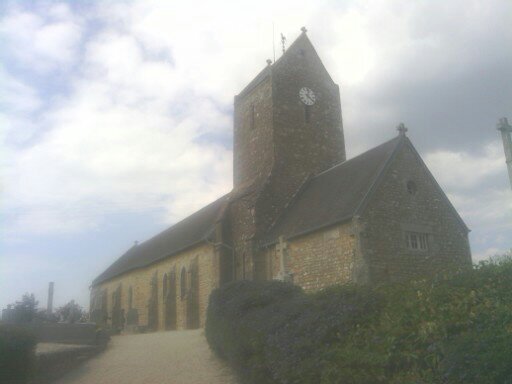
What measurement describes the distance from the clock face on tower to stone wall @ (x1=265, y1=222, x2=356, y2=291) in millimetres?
9663

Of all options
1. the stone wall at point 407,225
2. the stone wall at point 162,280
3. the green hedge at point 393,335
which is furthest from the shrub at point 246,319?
the stone wall at point 162,280

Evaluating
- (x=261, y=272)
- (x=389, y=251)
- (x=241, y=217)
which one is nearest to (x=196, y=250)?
(x=241, y=217)

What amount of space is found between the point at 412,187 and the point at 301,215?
4.98 meters

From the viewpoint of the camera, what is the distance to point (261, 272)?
22.5m

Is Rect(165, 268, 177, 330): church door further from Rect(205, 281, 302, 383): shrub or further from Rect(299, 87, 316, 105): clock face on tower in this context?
Rect(205, 281, 302, 383): shrub

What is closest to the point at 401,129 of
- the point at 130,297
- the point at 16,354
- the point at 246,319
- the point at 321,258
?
the point at 321,258

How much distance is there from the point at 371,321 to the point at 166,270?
24.2 meters

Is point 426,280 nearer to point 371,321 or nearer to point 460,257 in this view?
point 371,321

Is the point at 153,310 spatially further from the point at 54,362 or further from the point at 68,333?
the point at 54,362

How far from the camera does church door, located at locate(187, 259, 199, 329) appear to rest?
2570cm

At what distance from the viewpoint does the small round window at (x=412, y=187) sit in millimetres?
19766

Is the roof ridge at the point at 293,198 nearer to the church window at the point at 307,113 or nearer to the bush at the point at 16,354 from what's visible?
the church window at the point at 307,113

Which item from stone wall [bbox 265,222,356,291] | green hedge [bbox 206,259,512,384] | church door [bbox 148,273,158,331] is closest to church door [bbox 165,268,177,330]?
church door [bbox 148,273,158,331]

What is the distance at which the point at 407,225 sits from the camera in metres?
19.0
